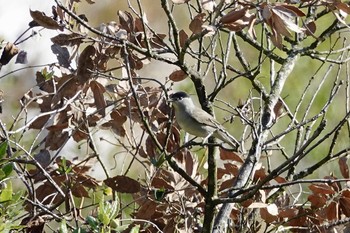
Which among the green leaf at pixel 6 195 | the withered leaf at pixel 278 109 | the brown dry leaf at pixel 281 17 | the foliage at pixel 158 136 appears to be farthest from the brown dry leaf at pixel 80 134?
the green leaf at pixel 6 195

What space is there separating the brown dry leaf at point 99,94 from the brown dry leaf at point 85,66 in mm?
65

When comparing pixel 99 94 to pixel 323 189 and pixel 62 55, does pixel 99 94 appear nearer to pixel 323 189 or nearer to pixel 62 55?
pixel 62 55

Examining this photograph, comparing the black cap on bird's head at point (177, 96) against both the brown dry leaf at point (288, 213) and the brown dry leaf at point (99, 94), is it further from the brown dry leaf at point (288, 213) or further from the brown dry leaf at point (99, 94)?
the brown dry leaf at point (288, 213)

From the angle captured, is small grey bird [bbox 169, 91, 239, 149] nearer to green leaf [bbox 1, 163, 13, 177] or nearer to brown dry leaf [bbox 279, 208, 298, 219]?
brown dry leaf [bbox 279, 208, 298, 219]

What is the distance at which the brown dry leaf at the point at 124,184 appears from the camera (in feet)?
5.79

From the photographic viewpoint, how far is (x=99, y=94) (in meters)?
1.79

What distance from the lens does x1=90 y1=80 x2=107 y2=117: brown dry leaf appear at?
179 cm

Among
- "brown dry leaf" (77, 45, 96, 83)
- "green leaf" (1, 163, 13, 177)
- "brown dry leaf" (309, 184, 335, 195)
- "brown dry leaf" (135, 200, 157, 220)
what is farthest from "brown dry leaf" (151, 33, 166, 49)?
"green leaf" (1, 163, 13, 177)

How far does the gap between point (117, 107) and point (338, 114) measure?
8.62ft

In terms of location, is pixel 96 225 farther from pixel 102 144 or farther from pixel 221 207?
pixel 102 144

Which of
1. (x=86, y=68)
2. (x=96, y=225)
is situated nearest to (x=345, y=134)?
(x=86, y=68)

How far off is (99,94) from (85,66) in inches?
3.4

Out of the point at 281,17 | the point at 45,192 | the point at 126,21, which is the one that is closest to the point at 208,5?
the point at 281,17

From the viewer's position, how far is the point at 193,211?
1789 millimetres
